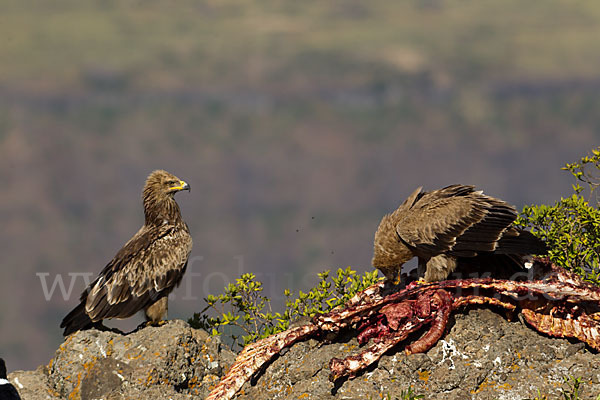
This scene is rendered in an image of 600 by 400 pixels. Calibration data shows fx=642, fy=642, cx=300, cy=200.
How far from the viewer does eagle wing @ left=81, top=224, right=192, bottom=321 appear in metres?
9.92

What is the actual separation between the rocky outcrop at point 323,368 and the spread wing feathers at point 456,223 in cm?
158

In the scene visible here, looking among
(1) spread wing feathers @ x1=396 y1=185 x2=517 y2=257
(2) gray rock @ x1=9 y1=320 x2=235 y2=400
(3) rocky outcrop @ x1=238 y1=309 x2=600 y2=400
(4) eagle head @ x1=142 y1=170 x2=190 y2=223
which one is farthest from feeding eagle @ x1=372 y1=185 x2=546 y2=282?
(4) eagle head @ x1=142 y1=170 x2=190 y2=223

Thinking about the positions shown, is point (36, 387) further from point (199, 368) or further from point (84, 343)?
point (199, 368)

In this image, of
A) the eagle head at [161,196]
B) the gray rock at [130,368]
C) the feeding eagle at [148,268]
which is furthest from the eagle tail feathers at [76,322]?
Answer: the eagle head at [161,196]

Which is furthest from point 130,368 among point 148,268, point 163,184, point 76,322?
point 163,184

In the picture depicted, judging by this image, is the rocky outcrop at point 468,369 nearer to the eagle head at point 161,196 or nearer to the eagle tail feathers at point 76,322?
the eagle tail feathers at point 76,322

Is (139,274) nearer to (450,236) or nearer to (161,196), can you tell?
(161,196)

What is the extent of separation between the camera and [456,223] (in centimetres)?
936

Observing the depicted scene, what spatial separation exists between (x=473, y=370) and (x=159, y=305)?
5272 mm

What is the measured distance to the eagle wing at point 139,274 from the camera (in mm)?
9922

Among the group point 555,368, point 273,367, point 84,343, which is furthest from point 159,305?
point 555,368

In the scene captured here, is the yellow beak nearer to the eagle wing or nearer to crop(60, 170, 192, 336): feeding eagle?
crop(60, 170, 192, 336): feeding eagle

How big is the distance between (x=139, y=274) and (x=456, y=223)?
505 cm

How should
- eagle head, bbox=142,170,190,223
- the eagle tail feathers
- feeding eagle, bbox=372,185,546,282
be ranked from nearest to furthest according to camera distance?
feeding eagle, bbox=372,185,546,282
the eagle tail feathers
eagle head, bbox=142,170,190,223
